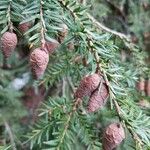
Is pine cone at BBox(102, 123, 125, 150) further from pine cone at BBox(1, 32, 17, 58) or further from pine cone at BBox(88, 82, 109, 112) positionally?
pine cone at BBox(1, 32, 17, 58)

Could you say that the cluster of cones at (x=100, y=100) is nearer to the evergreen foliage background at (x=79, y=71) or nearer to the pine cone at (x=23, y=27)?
the evergreen foliage background at (x=79, y=71)

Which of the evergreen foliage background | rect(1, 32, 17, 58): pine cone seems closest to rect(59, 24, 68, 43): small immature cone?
the evergreen foliage background

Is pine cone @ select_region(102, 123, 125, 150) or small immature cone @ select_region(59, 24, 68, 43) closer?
pine cone @ select_region(102, 123, 125, 150)

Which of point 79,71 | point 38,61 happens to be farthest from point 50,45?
point 79,71

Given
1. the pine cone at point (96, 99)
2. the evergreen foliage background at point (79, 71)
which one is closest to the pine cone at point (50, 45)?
the evergreen foliage background at point (79, 71)

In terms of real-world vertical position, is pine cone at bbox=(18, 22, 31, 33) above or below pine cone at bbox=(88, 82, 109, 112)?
above

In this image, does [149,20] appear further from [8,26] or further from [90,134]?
[8,26]

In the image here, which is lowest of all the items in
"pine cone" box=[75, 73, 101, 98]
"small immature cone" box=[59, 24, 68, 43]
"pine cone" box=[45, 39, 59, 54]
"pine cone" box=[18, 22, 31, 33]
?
"pine cone" box=[75, 73, 101, 98]

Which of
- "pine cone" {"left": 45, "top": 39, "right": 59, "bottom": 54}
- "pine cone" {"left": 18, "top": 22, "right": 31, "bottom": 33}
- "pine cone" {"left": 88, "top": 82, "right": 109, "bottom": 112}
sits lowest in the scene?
"pine cone" {"left": 88, "top": 82, "right": 109, "bottom": 112}

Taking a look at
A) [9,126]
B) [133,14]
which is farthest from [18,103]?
[133,14]

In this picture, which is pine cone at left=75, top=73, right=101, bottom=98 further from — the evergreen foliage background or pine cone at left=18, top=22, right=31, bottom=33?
pine cone at left=18, top=22, right=31, bottom=33
